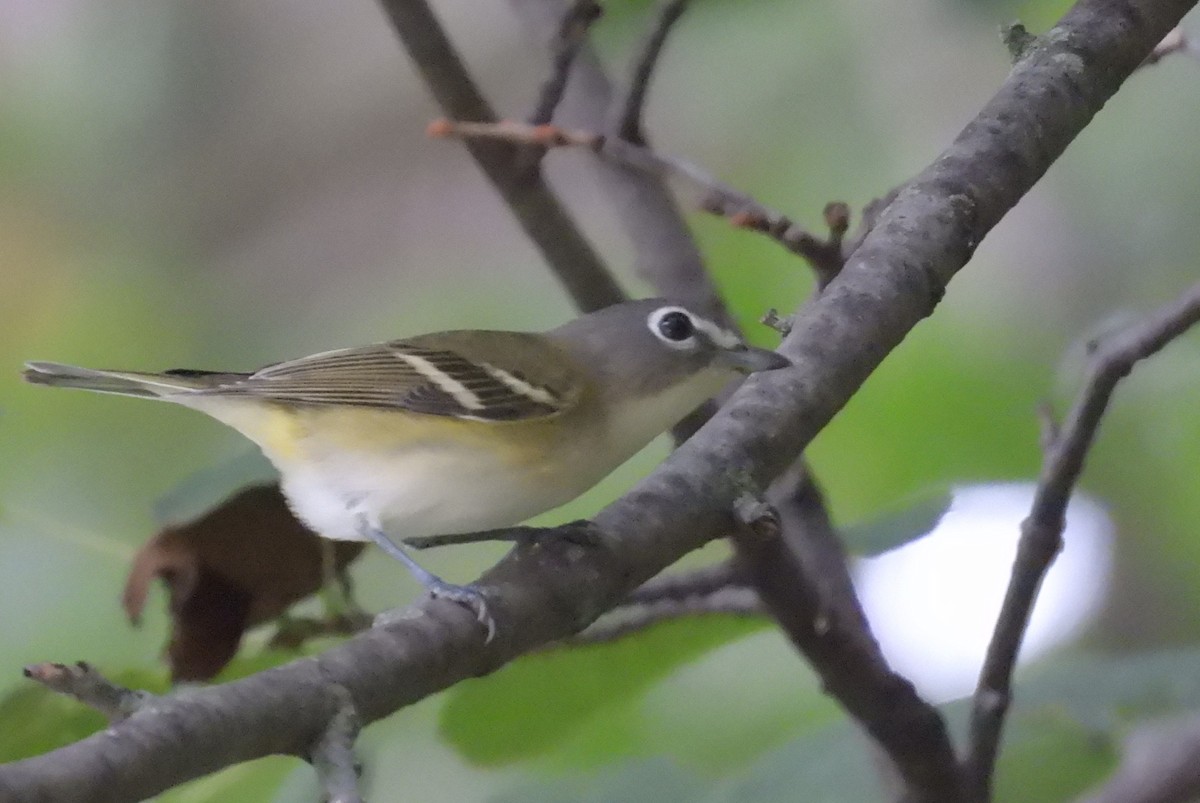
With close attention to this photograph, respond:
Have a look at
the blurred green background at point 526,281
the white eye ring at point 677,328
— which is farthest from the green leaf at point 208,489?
the white eye ring at point 677,328

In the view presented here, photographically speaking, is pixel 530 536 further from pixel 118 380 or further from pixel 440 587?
pixel 118 380

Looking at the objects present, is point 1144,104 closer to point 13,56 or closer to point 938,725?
point 938,725

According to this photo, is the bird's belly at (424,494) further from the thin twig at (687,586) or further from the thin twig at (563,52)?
the thin twig at (563,52)


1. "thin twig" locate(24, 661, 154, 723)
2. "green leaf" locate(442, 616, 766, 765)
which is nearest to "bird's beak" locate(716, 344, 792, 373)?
"green leaf" locate(442, 616, 766, 765)

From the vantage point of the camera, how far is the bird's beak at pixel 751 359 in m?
0.80

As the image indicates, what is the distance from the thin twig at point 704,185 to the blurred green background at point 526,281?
35cm

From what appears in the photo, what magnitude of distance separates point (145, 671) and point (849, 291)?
0.55 m

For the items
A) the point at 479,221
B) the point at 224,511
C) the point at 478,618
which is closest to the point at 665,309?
the point at 224,511

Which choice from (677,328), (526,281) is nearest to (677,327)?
(677,328)

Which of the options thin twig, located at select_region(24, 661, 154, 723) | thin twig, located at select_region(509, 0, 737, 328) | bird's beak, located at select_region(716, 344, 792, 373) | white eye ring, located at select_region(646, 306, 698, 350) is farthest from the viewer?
thin twig, located at select_region(509, 0, 737, 328)

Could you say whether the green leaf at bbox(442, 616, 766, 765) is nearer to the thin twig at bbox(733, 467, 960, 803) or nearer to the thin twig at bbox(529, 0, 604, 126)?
the thin twig at bbox(733, 467, 960, 803)

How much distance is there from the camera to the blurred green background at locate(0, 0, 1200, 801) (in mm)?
1001

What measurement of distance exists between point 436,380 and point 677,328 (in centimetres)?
20

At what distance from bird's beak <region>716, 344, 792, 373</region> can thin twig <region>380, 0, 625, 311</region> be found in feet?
0.57
